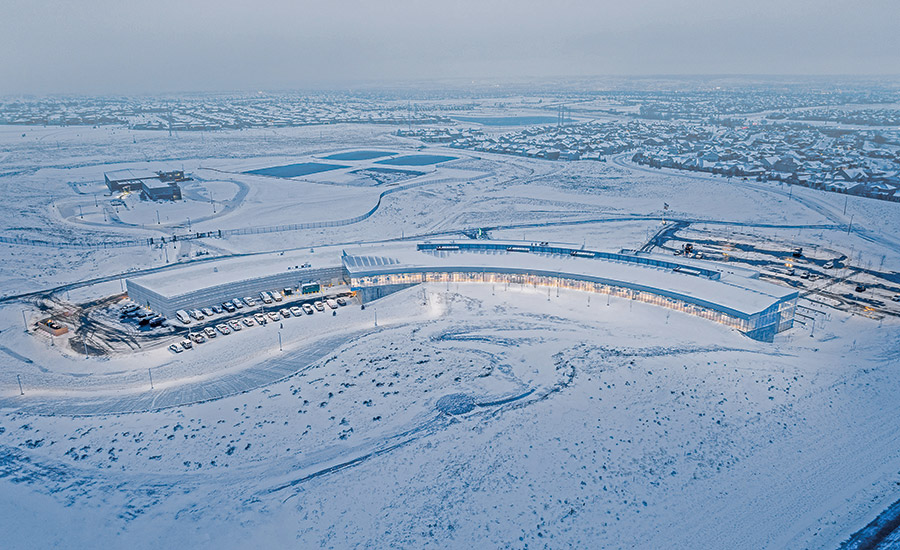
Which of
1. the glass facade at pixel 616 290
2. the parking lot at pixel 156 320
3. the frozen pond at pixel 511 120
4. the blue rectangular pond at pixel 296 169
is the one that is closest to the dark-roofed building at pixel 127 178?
the blue rectangular pond at pixel 296 169

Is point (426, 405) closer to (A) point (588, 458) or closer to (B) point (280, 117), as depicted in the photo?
(A) point (588, 458)

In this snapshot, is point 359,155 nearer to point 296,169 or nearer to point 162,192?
point 296,169

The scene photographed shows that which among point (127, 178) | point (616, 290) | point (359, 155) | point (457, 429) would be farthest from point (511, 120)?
point (457, 429)

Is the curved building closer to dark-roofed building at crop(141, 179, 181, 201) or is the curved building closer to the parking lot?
the parking lot

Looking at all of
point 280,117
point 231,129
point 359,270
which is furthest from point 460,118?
point 359,270

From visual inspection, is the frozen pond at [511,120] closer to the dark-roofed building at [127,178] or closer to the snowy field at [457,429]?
the dark-roofed building at [127,178]

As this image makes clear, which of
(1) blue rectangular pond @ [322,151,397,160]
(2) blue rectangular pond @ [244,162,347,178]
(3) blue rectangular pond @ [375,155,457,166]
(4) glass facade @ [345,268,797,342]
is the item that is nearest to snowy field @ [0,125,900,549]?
(4) glass facade @ [345,268,797,342]

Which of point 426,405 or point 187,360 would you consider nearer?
point 426,405
